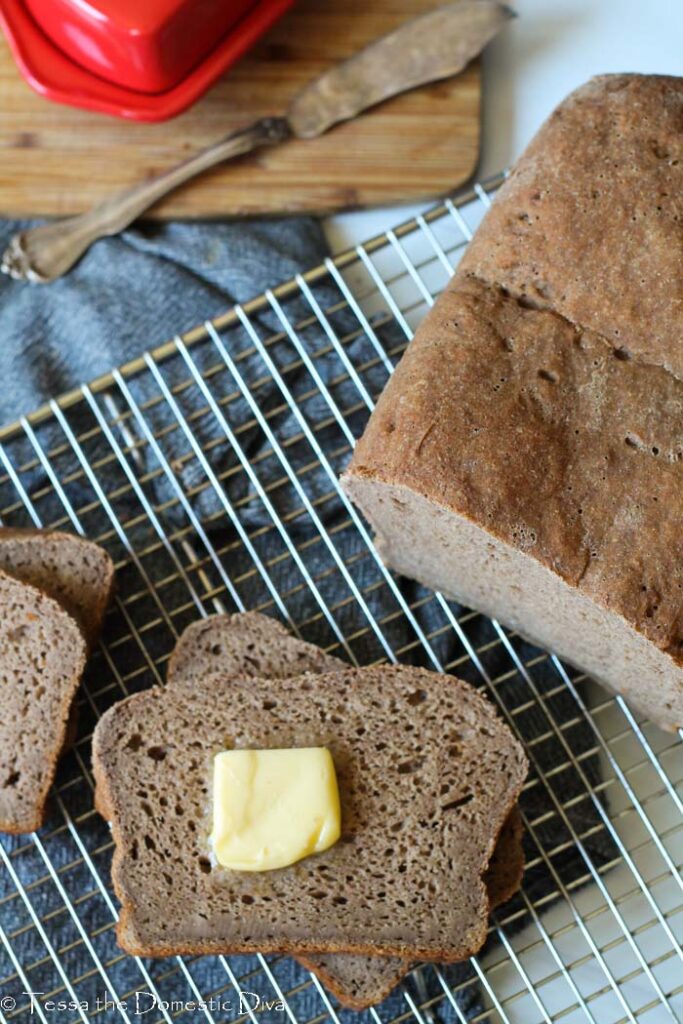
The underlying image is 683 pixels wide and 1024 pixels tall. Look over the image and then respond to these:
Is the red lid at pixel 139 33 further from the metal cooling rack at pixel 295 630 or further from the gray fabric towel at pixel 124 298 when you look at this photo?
the metal cooling rack at pixel 295 630

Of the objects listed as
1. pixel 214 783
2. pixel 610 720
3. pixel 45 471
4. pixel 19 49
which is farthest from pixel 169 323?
pixel 610 720

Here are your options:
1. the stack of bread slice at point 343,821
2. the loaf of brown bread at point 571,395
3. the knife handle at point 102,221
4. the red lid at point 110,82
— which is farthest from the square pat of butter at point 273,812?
the red lid at point 110,82

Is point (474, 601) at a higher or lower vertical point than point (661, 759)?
higher

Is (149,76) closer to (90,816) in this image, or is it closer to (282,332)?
(282,332)

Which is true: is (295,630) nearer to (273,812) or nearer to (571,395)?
(273,812)

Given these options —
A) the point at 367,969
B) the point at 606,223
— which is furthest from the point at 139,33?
the point at 367,969

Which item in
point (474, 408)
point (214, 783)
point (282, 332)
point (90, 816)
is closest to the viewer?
point (474, 408)
